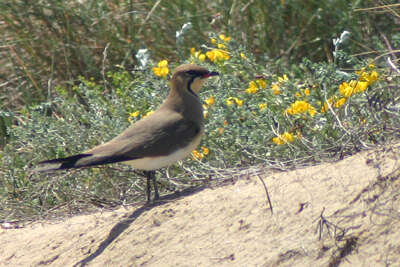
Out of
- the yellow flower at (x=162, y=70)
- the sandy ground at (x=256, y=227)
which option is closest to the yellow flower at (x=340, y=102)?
the sandy ground at (x=256, y=227)

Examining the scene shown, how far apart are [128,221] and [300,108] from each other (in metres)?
1.21

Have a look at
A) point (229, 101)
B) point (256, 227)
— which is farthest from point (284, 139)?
point (256, 227)

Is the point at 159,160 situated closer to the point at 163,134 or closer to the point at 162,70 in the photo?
the point at 163,134

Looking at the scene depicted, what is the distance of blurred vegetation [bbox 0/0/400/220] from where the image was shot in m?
3.86

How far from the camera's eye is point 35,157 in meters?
4.79

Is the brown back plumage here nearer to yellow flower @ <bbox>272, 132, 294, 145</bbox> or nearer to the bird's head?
the bird's head

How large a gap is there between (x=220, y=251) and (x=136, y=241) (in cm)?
57

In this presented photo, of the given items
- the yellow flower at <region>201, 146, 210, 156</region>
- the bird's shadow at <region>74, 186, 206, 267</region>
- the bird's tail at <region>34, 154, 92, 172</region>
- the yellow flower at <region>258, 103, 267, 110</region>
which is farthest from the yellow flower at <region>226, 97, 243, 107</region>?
the bird's tail at <region>34, 154, 92, 172</region>

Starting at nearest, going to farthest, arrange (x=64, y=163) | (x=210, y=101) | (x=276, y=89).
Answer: (x=64, y=163) → (x=276, y=89) → (x=210, y=101)

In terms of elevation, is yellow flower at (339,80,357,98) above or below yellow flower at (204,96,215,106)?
above

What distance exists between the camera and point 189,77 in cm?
411

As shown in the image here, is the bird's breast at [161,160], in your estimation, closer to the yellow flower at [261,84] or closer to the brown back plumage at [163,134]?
the brown back plumage at [163,134]

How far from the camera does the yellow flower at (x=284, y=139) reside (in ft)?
12.4

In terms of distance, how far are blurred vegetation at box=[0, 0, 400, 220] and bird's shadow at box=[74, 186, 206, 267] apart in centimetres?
15
